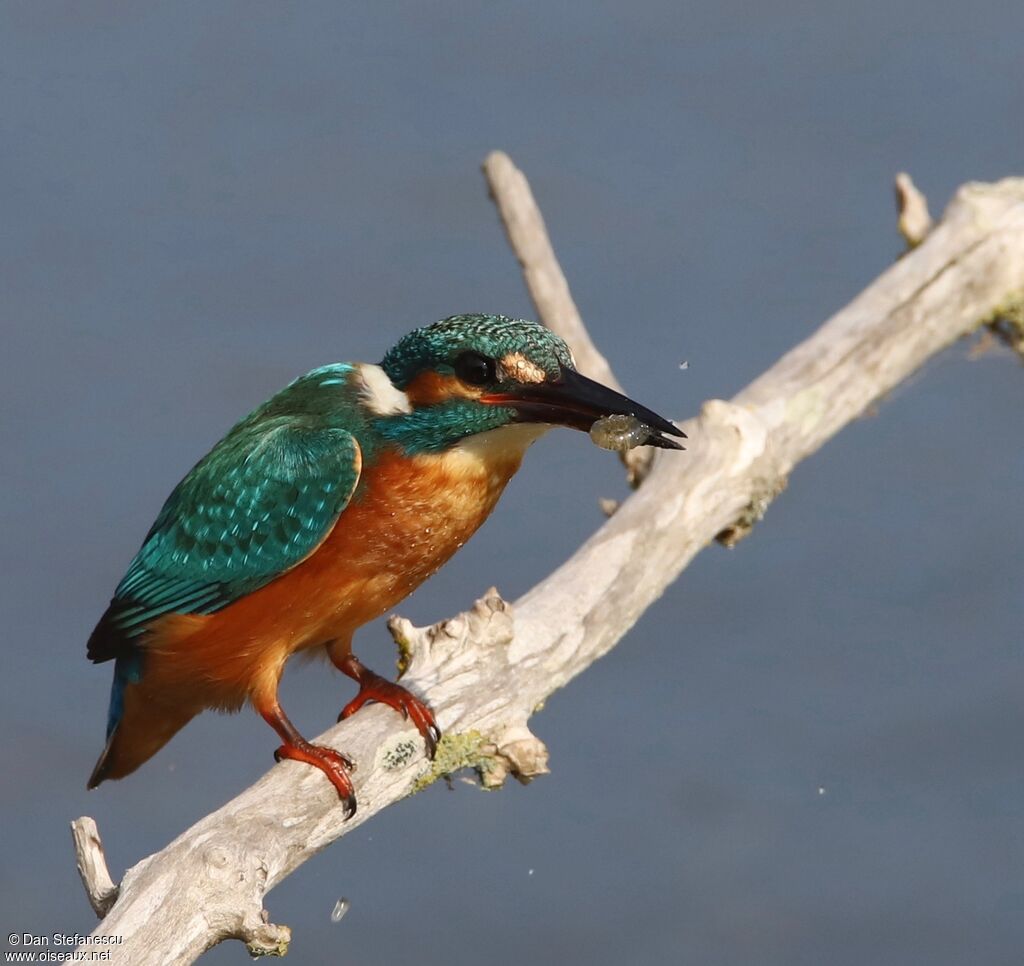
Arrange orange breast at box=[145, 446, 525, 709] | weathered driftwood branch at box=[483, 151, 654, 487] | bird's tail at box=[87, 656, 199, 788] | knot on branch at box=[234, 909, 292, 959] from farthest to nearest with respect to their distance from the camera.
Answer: weathered driftwood branch at box=[483, 151, 654, 487]
bird's tail at box=[87, 656, 199, 788]
orange breast at box=[145, 446, 525, 709]
knot on branch at box=[234, 909, 292, 959]

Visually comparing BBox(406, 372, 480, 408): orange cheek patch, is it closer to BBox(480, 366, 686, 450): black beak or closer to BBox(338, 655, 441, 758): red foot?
BBox(480, 366, 686, 450): black beak

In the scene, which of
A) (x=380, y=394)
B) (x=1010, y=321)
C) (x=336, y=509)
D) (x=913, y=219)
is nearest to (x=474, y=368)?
(x=380, y=394)

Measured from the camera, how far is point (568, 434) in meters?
6.62

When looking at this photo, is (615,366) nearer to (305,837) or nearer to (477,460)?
(477,460)

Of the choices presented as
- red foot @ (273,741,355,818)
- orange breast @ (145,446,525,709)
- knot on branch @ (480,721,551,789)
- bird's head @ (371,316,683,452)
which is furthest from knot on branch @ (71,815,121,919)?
bird's head @ (371,316,683,452)

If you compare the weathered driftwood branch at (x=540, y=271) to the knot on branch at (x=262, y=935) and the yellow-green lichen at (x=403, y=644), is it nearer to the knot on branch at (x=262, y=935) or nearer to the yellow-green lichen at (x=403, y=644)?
the yellow-green lichen at (x=403, y=644)

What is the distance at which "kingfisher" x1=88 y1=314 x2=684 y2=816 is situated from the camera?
375 cm

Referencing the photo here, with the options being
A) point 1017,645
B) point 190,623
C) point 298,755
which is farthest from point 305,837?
point 1017,645

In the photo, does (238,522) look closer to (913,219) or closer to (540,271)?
(540,271)

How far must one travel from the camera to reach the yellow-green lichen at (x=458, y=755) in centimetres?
396

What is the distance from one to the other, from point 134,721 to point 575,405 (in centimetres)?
133

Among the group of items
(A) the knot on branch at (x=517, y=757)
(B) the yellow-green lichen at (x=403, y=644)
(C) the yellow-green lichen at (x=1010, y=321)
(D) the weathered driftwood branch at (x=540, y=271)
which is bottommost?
(A) the knot on branch at (x=517, y=757)

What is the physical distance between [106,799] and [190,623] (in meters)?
1.69

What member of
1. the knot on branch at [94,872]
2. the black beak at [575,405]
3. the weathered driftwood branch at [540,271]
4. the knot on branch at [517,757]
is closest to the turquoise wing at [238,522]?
the black beak at [575,405]
